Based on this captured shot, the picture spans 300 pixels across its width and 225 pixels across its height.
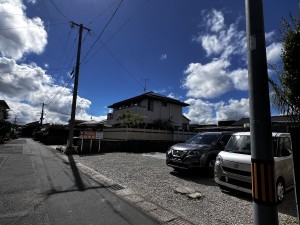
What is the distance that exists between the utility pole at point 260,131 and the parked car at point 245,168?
2.89 meters

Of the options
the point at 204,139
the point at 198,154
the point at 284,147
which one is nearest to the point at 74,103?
the point at 204,139

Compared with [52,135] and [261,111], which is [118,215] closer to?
[261,111]

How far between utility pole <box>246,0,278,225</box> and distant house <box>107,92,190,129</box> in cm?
2320

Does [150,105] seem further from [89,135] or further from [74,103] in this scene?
[89,135]

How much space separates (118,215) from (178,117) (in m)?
26.5

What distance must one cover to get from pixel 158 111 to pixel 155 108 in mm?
607

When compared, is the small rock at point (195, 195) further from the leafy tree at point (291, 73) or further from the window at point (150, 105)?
the window at point (150, 105)

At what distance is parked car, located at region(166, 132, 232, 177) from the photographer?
7.95 meters

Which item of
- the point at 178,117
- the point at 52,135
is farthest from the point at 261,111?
the point at 52,135

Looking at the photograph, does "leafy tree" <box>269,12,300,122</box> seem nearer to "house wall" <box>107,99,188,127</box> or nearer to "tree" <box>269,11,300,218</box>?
"tree" <box>269,11,300,218</box>

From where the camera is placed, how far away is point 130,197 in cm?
569

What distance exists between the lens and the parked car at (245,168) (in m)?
5.44

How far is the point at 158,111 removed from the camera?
2803 cm

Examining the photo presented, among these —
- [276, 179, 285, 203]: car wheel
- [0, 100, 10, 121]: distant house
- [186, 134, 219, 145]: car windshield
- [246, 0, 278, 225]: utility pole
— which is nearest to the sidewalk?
[246, 0, 278, 225]: utility pole
